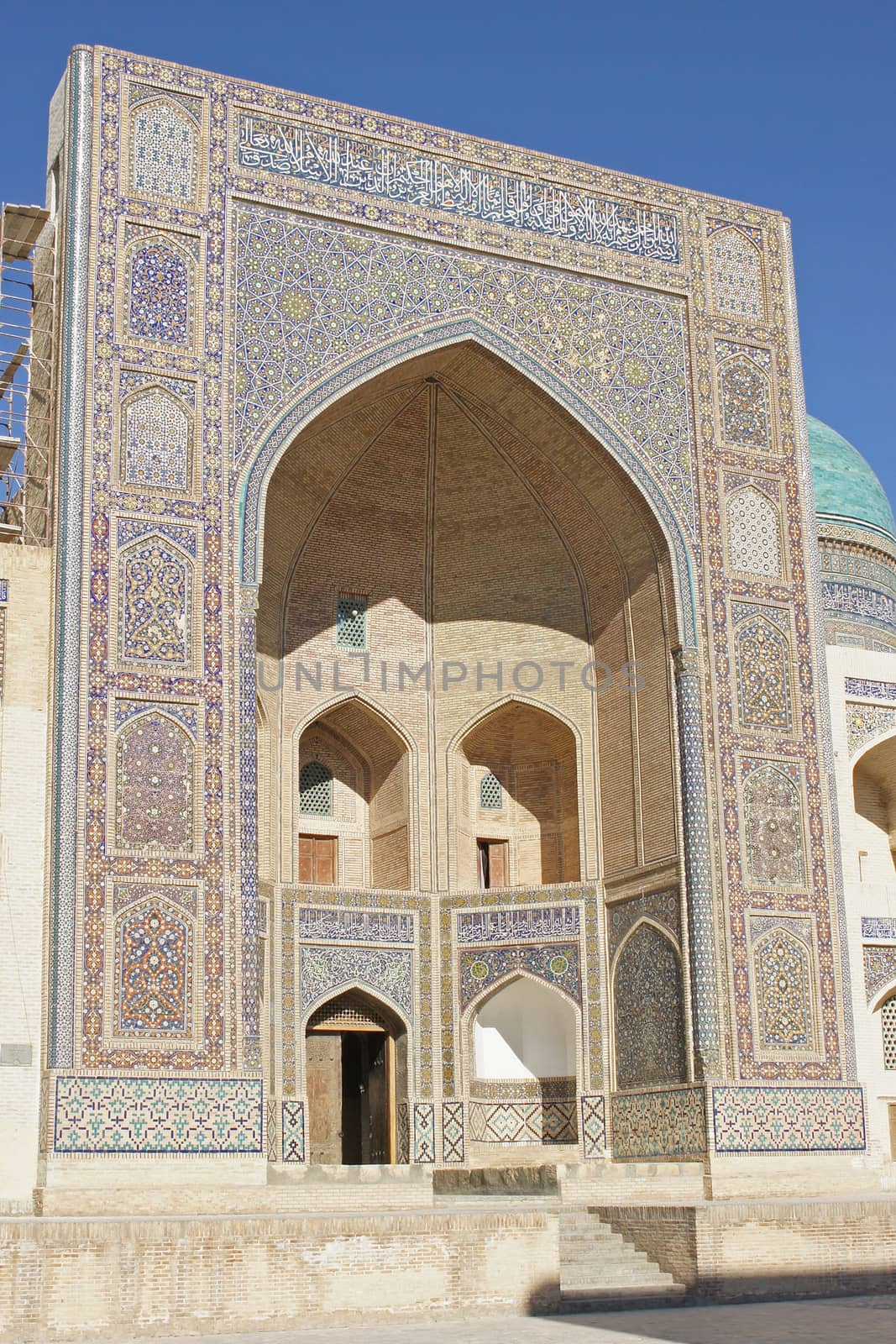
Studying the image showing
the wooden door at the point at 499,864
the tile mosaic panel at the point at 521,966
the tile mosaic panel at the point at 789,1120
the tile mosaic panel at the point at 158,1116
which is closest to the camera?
the tile mosaic panel at the point at 158,1116

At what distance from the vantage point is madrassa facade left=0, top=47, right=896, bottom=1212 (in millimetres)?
9164

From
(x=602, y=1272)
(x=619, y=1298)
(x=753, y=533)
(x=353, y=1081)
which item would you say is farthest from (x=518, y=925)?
(x=619, y=1298)

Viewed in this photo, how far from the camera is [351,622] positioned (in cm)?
1243

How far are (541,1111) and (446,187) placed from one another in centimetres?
619

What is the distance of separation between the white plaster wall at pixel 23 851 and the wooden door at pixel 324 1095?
3127 mm

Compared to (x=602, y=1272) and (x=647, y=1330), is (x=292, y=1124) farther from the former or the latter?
(x=647, y=1330)

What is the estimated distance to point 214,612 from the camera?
382 inches

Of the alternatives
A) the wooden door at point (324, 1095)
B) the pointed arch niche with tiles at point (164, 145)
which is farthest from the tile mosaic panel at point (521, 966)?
the pointed arch niche with tiles at point (164, 145)

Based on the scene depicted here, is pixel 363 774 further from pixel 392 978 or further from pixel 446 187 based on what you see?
pixel 446 187

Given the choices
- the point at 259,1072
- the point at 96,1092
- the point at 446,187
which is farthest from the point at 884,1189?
the point at 446,187

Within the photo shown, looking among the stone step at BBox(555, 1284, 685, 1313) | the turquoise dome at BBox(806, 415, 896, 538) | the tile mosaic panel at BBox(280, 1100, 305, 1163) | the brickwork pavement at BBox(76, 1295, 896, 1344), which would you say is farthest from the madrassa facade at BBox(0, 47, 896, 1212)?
the turquoise dome at BBox(806, 415, 896, 538)

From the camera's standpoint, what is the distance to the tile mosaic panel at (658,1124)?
401 inches

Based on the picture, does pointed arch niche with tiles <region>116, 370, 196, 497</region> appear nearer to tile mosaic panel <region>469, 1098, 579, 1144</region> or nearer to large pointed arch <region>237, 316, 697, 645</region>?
large pointed arch <region>237, 316, 697, 645</region>

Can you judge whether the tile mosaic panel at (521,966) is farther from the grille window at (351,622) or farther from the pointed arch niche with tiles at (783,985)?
the grille window at (351,622)
